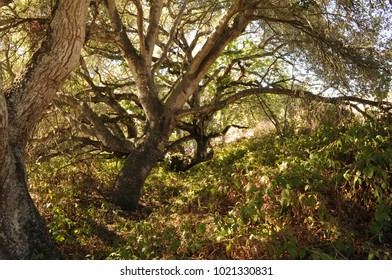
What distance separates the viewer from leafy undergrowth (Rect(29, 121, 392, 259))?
145 inches

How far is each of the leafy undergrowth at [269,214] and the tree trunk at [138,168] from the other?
0.30 m

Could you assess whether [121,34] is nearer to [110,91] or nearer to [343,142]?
[110,91]

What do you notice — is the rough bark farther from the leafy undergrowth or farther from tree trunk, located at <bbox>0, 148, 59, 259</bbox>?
the leafy undergrowth

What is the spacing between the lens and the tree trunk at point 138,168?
6609 millimetres

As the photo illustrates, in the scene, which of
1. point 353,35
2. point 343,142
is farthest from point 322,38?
point 343,142

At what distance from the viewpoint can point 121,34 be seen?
6.84 meters

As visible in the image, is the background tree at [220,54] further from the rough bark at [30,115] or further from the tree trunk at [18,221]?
the tree trunk at [18,221]

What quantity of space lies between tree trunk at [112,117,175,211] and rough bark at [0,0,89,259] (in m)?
2.52

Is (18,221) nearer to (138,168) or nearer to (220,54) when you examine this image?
(138,168)

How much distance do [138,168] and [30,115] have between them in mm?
2861

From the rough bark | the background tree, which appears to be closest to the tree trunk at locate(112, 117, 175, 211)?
the background tree

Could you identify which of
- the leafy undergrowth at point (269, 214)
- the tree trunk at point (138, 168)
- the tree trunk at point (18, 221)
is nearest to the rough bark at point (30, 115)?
the tree trunk at point (18, 221)
